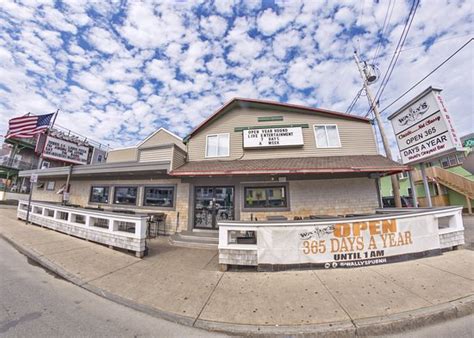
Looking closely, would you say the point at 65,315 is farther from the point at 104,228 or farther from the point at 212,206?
the point at 212,206

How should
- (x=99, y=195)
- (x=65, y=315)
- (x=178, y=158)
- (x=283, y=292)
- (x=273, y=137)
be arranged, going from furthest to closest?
(x=99, y=195), (x=273, y=137), (x=178, y=158), (x=283, y=292), (x=65, y=315)

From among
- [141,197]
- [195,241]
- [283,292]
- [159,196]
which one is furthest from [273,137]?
[141,197]

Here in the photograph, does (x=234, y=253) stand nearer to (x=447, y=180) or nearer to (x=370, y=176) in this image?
(x=370, y=176)

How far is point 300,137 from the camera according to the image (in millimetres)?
9523

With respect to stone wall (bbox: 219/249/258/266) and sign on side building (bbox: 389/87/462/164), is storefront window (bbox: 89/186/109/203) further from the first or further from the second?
sign on side building (bbox: 389/87/462/164)

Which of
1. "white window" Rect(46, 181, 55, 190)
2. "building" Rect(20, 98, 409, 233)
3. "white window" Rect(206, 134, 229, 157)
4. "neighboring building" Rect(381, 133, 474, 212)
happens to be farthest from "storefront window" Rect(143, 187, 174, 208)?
"neighboring building" Rect(381, 133, 474, 212)

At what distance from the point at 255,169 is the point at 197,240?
3828mm

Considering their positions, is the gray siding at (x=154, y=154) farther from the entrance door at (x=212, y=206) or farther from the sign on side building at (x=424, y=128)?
the sign on side building at (x=424, y=128)

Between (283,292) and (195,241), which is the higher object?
(195,241)

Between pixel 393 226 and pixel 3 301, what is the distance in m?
8.61

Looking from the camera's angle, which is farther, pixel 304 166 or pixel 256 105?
pixel 256 105

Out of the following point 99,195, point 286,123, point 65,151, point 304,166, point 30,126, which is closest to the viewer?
point 304,166

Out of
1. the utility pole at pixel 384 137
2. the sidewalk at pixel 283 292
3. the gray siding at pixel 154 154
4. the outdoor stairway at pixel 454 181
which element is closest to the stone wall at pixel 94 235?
the sidewalk at pixel 283 292

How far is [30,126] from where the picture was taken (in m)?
11.8
